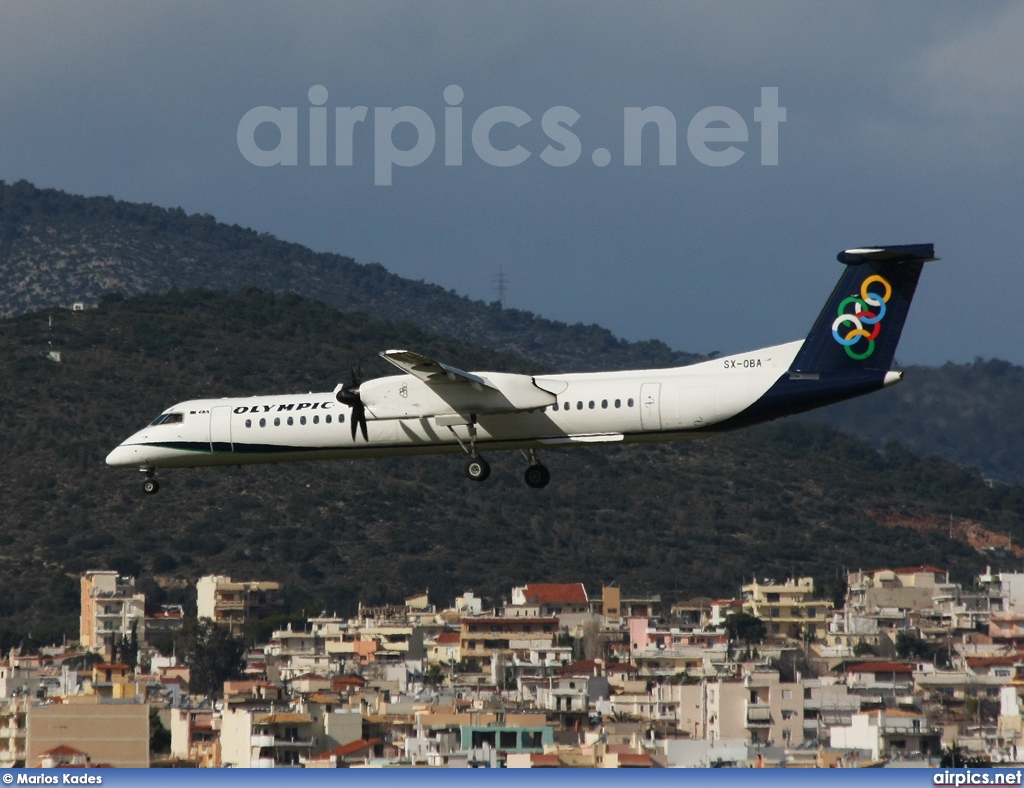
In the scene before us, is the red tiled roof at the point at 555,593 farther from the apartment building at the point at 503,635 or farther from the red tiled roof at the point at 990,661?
the red tiled roof at the point at 990,661

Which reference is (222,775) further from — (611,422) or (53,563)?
(53,563)

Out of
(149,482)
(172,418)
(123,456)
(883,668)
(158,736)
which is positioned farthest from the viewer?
(883,668)

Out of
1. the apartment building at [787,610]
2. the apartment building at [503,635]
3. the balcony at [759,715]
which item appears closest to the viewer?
the balcony at [759,715]

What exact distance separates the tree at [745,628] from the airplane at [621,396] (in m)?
95.9

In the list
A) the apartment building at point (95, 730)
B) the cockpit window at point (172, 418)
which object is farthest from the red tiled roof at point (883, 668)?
the cockpit window at point (172, 418)

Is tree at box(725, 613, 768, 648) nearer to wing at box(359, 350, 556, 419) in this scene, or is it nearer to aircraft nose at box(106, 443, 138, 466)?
aircraft nose at box(106, 443, 138, 466)

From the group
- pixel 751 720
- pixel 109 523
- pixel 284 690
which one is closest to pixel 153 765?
pixel 284 690

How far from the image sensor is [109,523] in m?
155

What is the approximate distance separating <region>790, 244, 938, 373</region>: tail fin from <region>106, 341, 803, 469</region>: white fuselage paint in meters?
0.63

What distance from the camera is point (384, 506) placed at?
162375 millimetres

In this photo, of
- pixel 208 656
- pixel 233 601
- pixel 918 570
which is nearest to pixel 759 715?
pixel 208 656

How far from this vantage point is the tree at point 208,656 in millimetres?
133625

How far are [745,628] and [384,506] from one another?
35.0 meters

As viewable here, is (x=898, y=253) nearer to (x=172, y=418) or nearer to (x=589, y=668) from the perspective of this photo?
(x=172, y=418)
